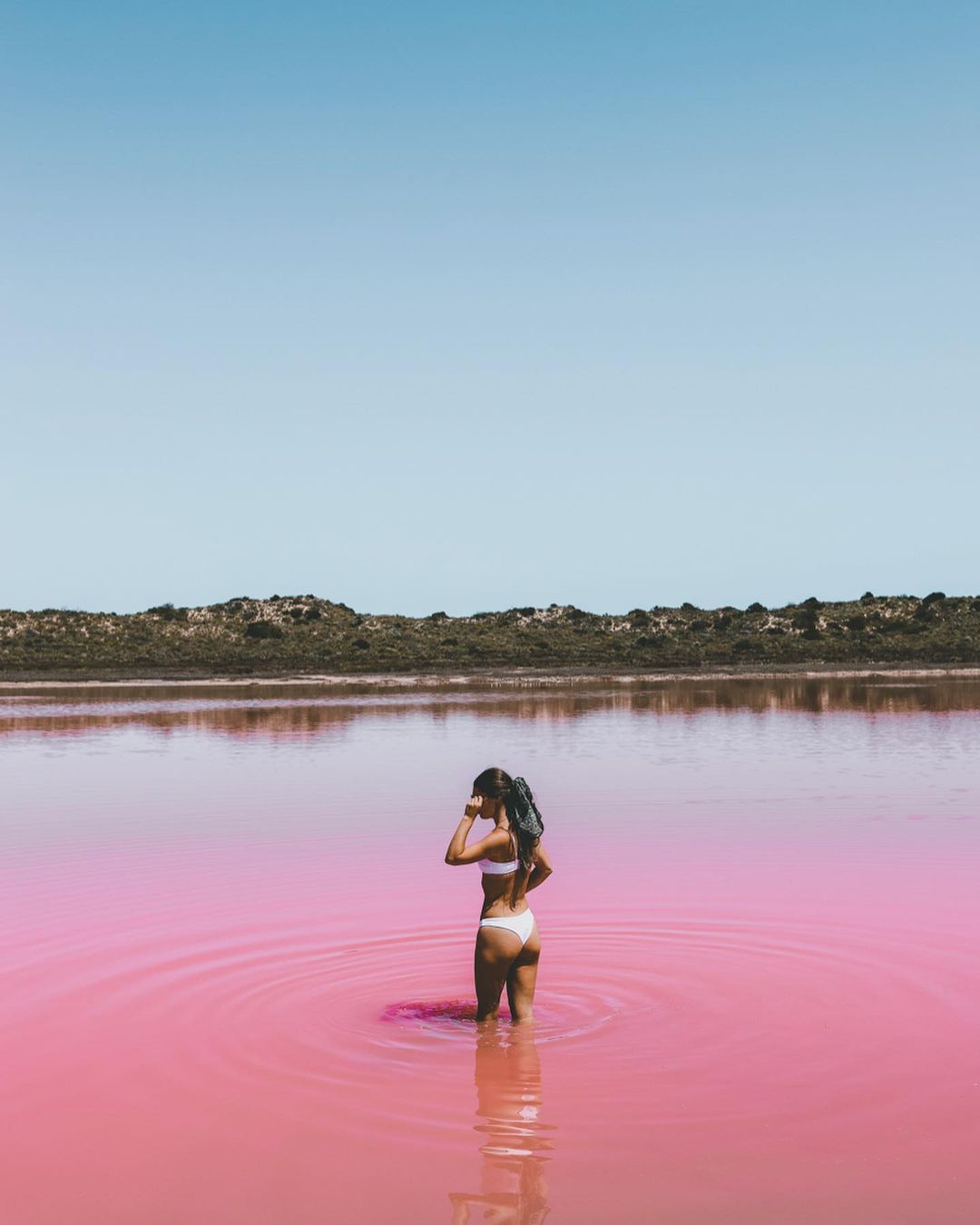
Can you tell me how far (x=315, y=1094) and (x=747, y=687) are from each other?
178ft

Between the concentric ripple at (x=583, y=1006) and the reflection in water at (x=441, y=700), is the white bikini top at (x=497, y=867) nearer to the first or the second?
the concentric ripple at (x=583, y=1006)

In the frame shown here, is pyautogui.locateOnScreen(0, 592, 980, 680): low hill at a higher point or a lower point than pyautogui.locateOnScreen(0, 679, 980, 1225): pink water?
higher

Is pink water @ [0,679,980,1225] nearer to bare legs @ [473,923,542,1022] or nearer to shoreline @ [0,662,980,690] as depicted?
bare legs @ [473,923,542,1022]

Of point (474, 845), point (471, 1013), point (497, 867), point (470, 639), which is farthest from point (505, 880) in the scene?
point (470, 639)

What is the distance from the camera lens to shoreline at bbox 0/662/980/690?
70238mm

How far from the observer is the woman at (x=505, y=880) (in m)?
8.43

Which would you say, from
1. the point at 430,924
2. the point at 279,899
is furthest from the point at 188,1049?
the point at 279,899

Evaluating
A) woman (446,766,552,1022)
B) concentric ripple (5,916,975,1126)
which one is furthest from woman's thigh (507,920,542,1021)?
concentric ripple (5,916,975,1126)

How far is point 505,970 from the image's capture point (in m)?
8.65

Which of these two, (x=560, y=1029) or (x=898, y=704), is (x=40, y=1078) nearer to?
(x=560, y=1029)

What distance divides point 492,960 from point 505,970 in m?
0.11

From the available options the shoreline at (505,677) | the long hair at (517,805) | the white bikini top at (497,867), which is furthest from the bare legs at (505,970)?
the shoreline at (505,677)

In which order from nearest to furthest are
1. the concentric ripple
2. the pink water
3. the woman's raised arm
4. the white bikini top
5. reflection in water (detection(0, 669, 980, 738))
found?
the pink water < the concentric ripple < the woman's raised arm < the white bikini top < reflection in water (detection(0, 669, 980, 738))

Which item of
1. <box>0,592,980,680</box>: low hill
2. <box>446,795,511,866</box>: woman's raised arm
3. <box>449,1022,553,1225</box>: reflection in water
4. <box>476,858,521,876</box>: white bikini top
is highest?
<box>0,592,980,680</box>: low hill
